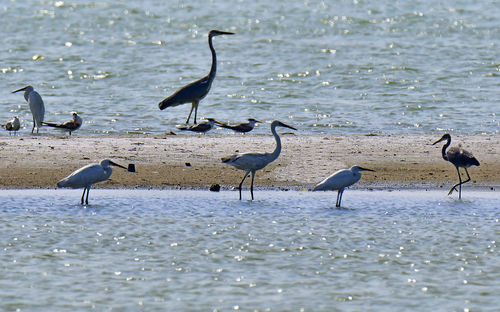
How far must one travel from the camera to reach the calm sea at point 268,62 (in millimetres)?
21891

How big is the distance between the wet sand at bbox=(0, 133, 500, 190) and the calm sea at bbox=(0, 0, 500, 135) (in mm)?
2300

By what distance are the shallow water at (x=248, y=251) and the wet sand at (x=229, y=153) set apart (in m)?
0.62

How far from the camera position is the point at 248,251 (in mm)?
10664

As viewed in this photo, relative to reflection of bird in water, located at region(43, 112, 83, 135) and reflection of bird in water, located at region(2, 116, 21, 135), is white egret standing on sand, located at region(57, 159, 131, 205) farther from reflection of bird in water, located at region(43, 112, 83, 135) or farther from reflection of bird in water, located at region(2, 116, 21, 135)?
reflection of bird in water, located at region(2, 116, 21, 135)

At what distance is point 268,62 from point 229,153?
14.5 meters

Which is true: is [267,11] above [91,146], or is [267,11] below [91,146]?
above

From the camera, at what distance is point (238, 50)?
32.8 meters

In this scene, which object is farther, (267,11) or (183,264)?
(267,11)

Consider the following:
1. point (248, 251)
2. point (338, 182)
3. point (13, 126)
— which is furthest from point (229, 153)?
point (248, 251)

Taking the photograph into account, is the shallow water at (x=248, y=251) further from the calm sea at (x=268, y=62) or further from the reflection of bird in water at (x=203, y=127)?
the calm sea at (x=268, y=62)

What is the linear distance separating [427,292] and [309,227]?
266 cm

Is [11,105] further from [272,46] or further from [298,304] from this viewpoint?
[298,304]

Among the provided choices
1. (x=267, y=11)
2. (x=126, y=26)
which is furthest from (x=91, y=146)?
(x=267, y=11)

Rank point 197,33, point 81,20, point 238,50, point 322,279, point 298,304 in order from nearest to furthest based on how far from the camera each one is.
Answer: point 298,304 → point 322,279 → point 238,50 → point 197,33 → point 81,20
